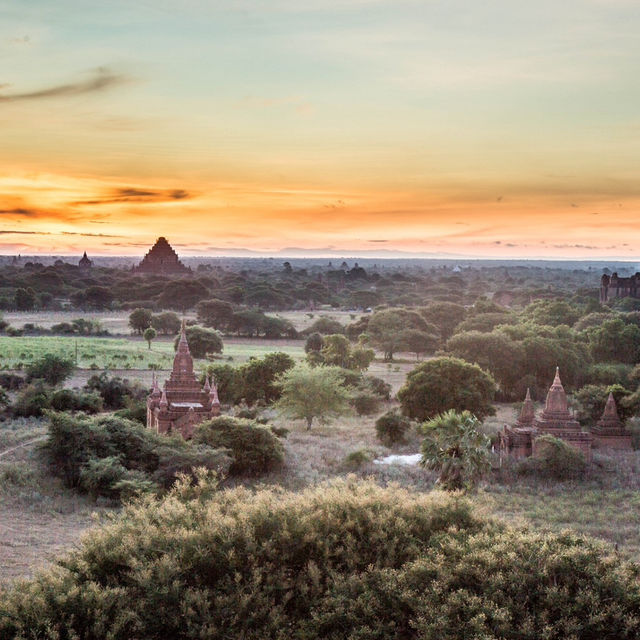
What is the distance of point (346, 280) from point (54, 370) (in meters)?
123

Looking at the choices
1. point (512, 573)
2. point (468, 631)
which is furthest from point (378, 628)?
point (512, 573)

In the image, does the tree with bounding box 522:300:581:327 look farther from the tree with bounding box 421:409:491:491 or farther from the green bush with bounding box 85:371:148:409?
the tree with bounding box 421:409:491:491

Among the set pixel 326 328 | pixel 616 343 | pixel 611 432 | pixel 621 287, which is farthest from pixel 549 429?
pixel 621 287

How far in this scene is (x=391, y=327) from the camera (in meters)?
67.8

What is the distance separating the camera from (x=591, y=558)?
42.5ft

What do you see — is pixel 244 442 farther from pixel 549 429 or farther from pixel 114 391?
pixel 114 391

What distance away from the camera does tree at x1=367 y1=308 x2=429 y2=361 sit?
65.8 m

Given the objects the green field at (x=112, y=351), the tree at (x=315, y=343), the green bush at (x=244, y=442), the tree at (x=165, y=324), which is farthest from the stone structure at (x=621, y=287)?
the green bush at (x=244, y=442)

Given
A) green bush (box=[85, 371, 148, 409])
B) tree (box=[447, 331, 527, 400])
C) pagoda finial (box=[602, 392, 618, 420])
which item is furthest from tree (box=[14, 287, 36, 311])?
pagoda finial (box=[602, 392, 618, 420])

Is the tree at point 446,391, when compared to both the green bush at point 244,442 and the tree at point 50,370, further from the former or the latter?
the tree at point 50,370

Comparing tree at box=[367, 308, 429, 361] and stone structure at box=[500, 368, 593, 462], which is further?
tree at box=[367, 308, 429, 361]

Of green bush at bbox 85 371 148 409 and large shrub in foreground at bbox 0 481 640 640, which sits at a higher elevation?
large shrub in foreground at bbox 0 481 640 640

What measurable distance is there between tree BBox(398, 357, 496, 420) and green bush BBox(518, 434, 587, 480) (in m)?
7.61

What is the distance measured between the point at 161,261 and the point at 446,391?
12205 centimetres
